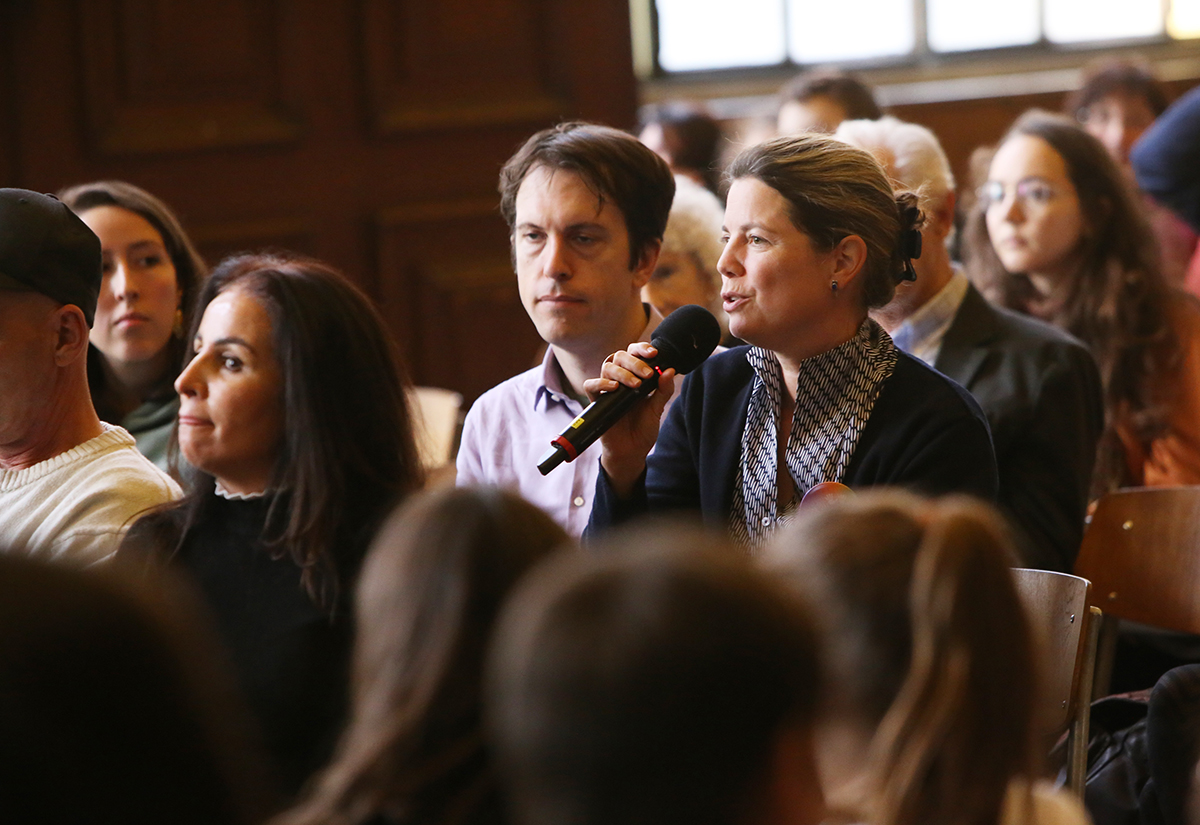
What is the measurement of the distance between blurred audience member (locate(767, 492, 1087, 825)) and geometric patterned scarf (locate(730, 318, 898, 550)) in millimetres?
863

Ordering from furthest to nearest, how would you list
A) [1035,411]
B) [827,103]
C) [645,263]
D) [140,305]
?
[827,103] → [140,305] → [1035,411] → [645,263]

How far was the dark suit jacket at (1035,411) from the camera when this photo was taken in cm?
243

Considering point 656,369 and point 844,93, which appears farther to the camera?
point 844,93

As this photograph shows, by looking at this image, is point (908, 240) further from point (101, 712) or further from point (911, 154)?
point (101, 712)

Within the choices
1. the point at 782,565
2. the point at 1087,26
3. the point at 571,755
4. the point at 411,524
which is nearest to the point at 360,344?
the point at 411,524

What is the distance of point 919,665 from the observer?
3.04 feet

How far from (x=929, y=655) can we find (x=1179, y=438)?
2222 millimetres

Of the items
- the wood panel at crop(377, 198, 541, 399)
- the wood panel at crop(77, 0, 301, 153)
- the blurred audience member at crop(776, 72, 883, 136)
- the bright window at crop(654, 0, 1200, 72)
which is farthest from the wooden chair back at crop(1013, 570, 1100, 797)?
the bright window at crop(654, 0, 1200, 72)

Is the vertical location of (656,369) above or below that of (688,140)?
below

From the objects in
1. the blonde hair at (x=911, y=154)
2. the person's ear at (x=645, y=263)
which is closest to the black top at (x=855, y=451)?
the person's ear at (x=645, y=263)

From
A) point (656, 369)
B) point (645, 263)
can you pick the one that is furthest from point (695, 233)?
point (656, 369)

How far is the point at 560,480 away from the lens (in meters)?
2.28

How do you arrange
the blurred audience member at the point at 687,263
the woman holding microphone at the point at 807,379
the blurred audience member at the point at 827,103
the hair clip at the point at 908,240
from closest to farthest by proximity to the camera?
the woman holding microphone at the point at 807,379 < the hair clip at the point at 908,240 < the blurred audience member at the point at 687,263 < the blurred audience member at the point at 827,103

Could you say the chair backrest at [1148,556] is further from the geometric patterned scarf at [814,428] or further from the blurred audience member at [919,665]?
the blurred audience member at [919,665]
